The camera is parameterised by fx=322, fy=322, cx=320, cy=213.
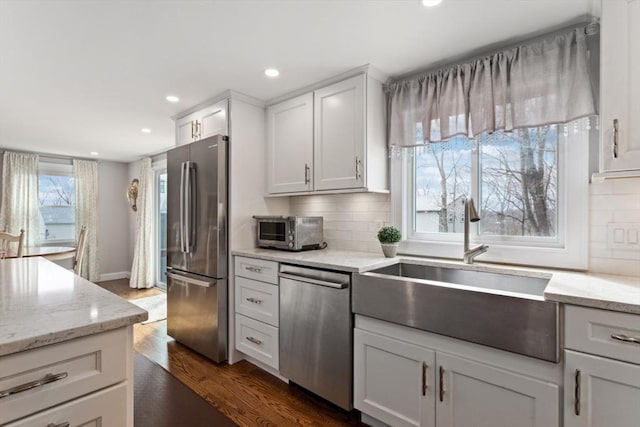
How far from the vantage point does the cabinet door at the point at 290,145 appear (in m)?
2.64

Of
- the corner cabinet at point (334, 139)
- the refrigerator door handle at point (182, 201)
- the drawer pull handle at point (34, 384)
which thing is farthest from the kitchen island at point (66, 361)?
the refrigerator door handle at point (182, 201)

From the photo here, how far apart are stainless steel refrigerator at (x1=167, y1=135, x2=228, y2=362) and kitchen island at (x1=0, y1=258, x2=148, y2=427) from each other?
5.20 ft

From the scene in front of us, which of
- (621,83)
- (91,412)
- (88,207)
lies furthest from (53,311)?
(88,207)

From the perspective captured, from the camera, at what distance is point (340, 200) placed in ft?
9.30

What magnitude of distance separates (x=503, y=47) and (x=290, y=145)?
165 centimetres

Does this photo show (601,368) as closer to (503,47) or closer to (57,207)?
(503,47)

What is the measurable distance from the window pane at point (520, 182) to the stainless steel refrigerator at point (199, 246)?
79.1 inches

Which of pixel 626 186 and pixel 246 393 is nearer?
pixel 626 186

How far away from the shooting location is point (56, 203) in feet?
17.7

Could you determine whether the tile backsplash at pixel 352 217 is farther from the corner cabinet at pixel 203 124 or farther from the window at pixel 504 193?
the corner cabinet at pixel 203 124

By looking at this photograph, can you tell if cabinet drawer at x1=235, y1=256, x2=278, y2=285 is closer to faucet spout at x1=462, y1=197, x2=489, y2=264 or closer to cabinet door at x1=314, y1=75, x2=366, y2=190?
cabinet door at x1=314, y1=75, x2=366, y2=190

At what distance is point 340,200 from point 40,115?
127 inches

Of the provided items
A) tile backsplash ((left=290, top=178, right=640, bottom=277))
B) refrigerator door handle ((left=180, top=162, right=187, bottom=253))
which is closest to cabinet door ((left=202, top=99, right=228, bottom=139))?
refrigerator door handle ((left=180, top=162, right=187, bottom=253))

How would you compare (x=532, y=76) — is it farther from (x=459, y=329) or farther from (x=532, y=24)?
(x=459, y=329)
